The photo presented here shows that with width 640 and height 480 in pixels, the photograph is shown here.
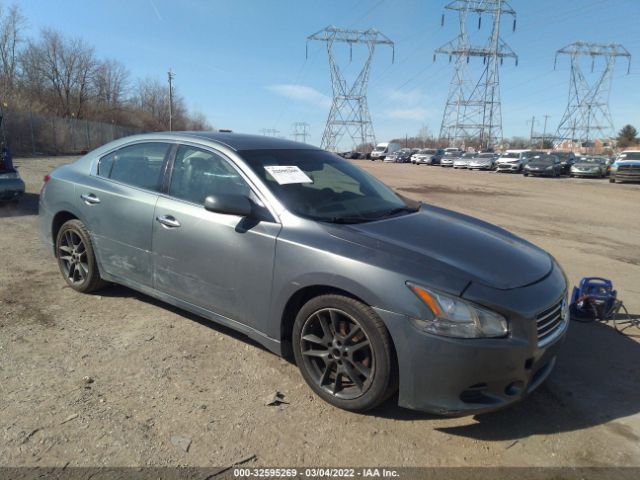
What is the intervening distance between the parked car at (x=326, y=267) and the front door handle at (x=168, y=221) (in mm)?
16

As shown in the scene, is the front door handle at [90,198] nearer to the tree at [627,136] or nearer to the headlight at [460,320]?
the headlight at [460,320]

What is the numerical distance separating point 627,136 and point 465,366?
305 feet

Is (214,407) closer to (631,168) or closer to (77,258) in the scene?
(77,258)

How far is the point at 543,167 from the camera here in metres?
32.2

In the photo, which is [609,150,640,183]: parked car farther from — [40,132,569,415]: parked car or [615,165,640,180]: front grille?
[40,132,569,415]: parked car

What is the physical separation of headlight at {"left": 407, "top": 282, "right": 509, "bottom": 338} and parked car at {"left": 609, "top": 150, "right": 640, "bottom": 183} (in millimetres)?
29543

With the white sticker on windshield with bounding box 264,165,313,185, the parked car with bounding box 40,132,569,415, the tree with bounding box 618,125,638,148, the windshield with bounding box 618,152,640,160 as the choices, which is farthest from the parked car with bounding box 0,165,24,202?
the tree with bounding box 618,125,638,148

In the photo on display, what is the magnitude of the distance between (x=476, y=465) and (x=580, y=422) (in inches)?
34.5

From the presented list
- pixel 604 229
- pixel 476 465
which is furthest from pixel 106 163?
pixel 604 229

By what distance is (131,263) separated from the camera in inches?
158

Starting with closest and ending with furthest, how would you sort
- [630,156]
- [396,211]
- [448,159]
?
1. [396,211]
2. [630,156]
3. [448,159]

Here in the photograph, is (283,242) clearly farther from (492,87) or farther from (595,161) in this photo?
(492,87)

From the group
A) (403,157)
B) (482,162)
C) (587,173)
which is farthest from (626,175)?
(403,157)

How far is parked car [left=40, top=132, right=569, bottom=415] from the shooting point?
2568mm
